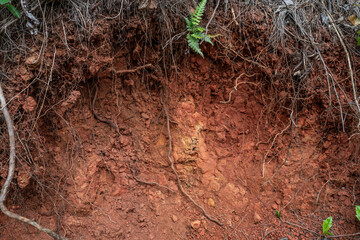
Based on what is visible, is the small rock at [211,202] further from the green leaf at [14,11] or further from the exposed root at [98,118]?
the green leaf at [14,11]

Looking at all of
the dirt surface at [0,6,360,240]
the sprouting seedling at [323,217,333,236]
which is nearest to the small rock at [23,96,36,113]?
the dirt surface at [0,6,360,240]

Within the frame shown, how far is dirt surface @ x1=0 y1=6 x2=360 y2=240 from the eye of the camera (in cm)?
242

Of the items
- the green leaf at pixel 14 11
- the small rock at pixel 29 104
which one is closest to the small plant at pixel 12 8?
the green leaf at pixel 14 11

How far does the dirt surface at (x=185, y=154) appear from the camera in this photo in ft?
7.93

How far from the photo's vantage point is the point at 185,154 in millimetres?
2826

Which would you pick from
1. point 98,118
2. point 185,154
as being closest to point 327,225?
point 185,154

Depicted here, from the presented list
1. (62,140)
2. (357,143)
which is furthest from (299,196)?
(62,140)

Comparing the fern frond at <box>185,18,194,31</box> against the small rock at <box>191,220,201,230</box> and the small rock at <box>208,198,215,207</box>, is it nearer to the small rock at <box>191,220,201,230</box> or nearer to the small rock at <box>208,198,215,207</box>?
the small rock at <box>208,198,215,207</box>

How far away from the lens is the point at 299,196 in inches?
111

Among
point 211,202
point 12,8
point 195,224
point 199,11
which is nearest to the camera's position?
point 12,8

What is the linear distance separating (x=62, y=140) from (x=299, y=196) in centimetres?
262

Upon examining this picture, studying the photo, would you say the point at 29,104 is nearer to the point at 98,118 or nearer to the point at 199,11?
the point at 98,118

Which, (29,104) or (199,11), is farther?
(199,11)

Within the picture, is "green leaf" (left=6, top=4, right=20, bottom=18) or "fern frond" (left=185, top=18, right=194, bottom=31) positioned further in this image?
"fern frond" (left=185, top=18, right=194, bottom=31)
